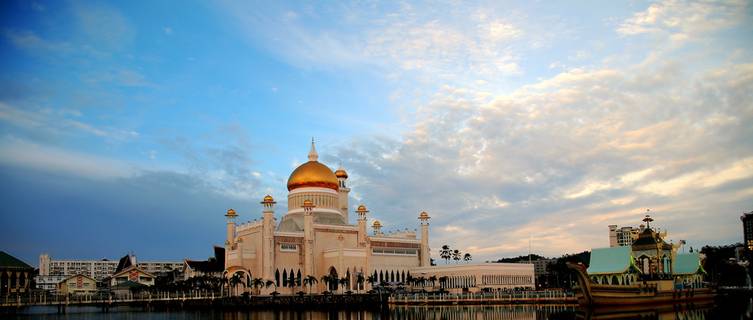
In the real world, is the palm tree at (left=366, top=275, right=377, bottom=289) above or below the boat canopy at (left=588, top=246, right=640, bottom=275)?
below

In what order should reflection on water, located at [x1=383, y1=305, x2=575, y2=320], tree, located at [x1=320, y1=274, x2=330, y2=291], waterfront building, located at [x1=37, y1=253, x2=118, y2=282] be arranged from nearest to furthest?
reflection on water, located at [x1=383, y1=305, x2=575, y2=320], tree, located at [x1=320, y1=274, x2=330, y2=291], waterfront building, located at [x1=37, y1=253, x2=118, y2=282]

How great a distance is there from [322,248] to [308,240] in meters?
3.26

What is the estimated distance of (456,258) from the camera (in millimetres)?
99250

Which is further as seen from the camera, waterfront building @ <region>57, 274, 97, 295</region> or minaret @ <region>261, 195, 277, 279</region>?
waterfront building @ <region>57, 274, 97, 295</region>

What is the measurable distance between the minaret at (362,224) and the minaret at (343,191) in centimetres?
537

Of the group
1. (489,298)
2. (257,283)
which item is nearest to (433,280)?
(489,298)

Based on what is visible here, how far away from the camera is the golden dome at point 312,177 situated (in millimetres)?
78688

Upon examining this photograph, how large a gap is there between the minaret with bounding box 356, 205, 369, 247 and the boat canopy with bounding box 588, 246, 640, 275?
27883 millimetres

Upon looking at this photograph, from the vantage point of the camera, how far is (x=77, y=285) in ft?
316

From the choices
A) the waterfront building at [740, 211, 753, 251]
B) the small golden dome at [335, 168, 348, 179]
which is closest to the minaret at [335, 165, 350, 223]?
the small golden dome at [335, 168, 348, 179]

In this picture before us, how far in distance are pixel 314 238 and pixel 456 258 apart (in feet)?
106

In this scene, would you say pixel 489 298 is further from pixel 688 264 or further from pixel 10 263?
pixel 10 263

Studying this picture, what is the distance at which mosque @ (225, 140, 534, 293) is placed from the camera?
231 feet

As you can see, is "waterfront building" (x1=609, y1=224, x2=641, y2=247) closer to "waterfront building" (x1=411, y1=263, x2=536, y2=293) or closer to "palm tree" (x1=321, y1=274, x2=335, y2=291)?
"waterfront building" (x1=411, y1=263, x2=536, y2=293)
